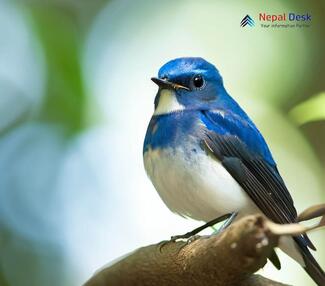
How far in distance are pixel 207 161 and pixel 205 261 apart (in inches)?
17.7

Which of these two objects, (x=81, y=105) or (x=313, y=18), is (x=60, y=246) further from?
(x=313, y=18)

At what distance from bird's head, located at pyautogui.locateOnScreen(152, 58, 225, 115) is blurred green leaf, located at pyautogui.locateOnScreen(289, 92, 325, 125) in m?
0.43

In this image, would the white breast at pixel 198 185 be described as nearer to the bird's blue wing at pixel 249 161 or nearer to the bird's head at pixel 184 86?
the bird's blue wing at pixel 249 161

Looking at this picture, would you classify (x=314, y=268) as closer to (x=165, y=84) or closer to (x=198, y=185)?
(x=198, y=185)

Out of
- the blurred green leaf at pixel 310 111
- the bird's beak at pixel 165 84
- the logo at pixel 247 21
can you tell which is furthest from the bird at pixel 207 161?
the logo at pixel 247 21

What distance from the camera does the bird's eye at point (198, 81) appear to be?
180cm

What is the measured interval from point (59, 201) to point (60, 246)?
184 mm

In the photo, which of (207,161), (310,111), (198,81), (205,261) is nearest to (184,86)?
(198,81)

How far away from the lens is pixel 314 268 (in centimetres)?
166

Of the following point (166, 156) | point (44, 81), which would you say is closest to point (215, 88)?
point (166, 156)

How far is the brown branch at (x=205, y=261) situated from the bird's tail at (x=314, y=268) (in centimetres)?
30

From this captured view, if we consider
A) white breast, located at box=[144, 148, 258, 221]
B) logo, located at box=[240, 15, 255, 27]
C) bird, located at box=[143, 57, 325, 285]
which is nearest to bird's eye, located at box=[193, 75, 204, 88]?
bird, located at box=[143, 57, 325, 285]

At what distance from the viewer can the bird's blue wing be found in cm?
168

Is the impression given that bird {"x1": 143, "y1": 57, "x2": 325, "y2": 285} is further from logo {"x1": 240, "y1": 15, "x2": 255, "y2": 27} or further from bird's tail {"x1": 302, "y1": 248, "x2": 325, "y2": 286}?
logo {"x1": 240, "y1": 15, "x2": 255, "y2": 27}
